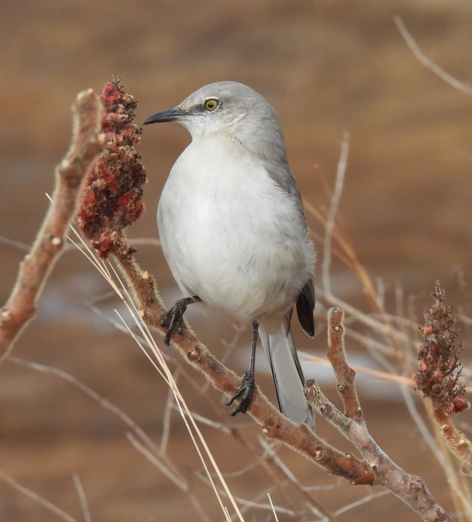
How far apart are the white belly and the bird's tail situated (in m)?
0.48

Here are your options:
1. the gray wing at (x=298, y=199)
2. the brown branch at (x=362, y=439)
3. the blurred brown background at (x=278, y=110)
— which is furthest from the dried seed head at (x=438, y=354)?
the blurred brown background at (x=278, y=110)

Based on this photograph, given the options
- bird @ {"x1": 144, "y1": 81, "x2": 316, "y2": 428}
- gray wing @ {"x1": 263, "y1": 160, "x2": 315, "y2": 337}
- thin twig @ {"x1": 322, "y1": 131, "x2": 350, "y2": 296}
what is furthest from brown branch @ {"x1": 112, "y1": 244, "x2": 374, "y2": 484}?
thin twig @ {"x1": 322, "y1": 131, "x2": 350, "y2": 296}

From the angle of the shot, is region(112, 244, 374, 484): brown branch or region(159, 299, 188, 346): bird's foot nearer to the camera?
region(112, 244, 374, 484): brown branch

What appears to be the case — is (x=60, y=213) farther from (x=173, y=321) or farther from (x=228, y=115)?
(x=228, y=115)

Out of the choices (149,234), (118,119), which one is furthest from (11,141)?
(118,119)

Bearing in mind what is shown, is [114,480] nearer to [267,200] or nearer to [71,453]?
[71,453]

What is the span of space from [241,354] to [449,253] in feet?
10.7

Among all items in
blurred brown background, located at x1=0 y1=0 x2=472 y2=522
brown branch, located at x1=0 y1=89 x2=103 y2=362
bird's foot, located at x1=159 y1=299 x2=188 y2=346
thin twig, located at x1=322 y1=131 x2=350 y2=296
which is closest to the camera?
brown branch, located at x1=0 y1=89 x2=103 y2=362

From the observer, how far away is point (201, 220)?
123 inches

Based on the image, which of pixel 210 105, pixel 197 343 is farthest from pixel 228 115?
pixel 197 343

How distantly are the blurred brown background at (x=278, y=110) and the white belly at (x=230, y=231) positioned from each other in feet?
16.7

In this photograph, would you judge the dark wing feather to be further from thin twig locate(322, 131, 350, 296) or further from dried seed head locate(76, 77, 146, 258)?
dried seed head locate(76, 77, 146, 258)

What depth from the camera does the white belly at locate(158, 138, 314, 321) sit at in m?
3.13

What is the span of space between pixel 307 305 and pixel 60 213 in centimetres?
257
